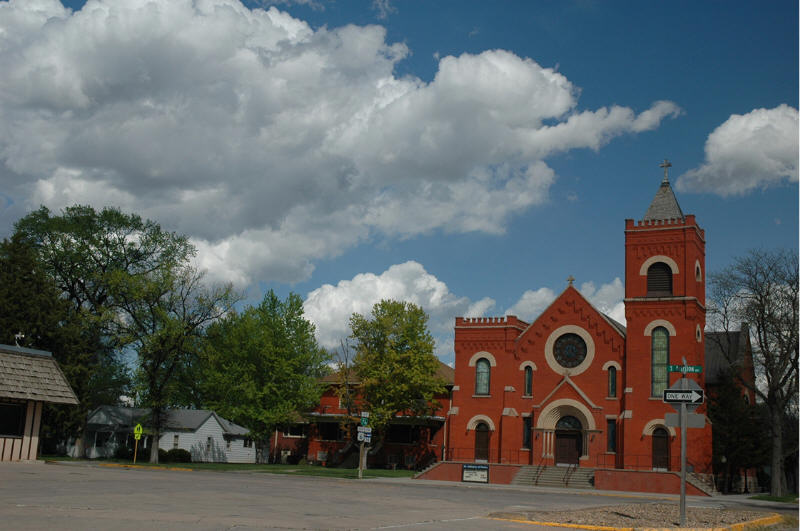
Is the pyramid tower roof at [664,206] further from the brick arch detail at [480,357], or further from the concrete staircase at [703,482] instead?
the concrete staircase at [703,482]

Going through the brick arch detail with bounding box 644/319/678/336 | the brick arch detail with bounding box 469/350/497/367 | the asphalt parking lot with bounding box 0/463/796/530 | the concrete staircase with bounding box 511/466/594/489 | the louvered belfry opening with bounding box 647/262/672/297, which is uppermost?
the louvered belfry opening with bounding box 647/262/672/297

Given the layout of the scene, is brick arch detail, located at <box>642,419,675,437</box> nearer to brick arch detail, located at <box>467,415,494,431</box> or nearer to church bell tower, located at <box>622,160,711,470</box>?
church bell tower, located at <box>622,160,711,470</box>

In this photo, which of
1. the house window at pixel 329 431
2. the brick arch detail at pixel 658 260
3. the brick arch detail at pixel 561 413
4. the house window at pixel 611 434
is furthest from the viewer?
the house window at pixel 329 431

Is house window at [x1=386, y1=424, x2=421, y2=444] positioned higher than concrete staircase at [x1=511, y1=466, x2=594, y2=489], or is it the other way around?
house window at [x1=386, y1=424, x2=421, y2=444]

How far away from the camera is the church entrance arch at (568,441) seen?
47.6m

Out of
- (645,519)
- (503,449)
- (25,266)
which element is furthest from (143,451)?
(645,519)

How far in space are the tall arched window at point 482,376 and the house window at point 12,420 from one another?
27.5 meters

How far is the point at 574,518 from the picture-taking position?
18188 mm

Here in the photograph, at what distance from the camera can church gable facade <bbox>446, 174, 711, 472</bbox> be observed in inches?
1780

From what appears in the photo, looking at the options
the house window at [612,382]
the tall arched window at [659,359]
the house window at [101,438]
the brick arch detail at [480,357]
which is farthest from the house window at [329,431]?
the tall arched window at [659,359]

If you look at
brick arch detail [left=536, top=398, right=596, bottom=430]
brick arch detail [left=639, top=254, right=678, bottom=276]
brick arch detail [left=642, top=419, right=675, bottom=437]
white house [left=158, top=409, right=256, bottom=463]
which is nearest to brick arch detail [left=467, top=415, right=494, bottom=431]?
brick arch detail [left=536, top=398, right=596, bottom=430]

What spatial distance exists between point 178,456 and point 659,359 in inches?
→ 1282

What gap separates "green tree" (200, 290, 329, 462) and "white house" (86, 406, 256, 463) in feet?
10.4

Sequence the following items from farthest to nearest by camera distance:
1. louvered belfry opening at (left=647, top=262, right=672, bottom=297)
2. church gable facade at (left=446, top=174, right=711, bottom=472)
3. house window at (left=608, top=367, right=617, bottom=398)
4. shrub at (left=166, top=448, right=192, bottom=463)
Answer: shrub at (left=166, top=448, right=192, bottom=463) < house window at (left=608, top=367, right=617, bottom=398) < louvered belfry opening at (left=647, top=262, right=672, bottom=297) < church gable facade at (left=446, top=174, right=711, bottom=472)
